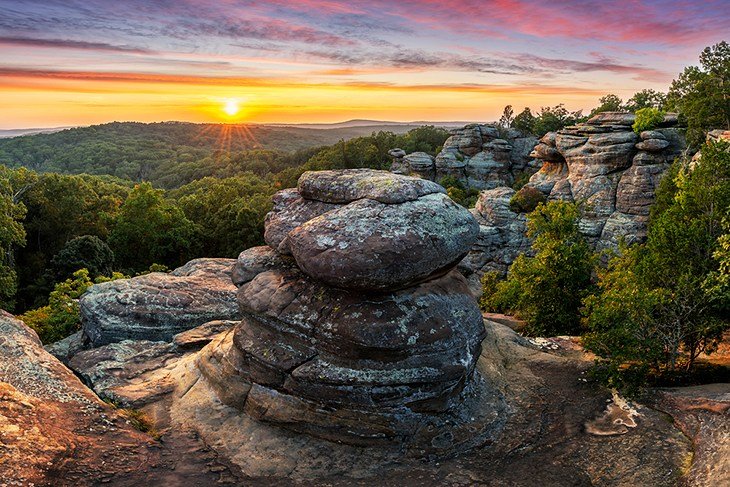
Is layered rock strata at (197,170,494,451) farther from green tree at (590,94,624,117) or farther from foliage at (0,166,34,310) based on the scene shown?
green tree at (590,94,624,117)

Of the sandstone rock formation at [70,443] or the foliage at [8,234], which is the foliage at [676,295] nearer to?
the sandstone rock formation at [70,443]

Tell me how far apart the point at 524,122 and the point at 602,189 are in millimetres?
48675

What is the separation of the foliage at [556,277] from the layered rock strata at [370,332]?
1005cm

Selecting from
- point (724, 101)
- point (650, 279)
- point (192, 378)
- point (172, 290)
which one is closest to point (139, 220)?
point (172, 290)

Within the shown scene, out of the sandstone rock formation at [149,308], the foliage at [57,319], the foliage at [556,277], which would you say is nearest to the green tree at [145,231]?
the foliage at [57,319]

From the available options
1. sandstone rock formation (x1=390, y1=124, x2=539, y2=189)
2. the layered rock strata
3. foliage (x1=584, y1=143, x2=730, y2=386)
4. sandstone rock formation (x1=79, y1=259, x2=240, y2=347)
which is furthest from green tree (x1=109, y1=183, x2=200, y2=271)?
foliage (x1=584, y1=143, x2=730, y2=386)

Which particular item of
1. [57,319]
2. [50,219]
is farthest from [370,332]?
[50,219]

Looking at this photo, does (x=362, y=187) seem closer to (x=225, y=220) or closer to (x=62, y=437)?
(x=62, y=437)

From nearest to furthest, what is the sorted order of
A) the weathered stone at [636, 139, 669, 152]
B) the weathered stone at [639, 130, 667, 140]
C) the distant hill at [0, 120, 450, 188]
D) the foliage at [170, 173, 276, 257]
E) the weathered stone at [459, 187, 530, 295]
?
1. the weathered stone at [636, 139, 669, 152]
2. the weathered stone at [639, 130, 667, 140]
3. the weathered stone at [459, 187, 530, 295]
4. the foliage at [170, 173, 276, 257]
5. the distant hill at [0, 120, 450, 188]

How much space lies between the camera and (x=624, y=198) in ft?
155

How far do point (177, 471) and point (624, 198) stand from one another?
4734cm

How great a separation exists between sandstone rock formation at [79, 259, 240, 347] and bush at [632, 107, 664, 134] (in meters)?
44.8

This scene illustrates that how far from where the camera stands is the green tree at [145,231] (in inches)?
1973

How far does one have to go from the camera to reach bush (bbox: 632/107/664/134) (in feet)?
159
